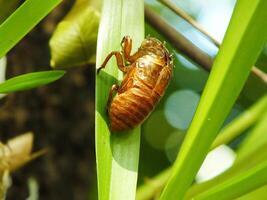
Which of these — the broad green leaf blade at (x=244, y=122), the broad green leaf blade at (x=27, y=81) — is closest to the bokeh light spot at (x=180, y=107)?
the broad green leaf blade at (x=244, y=122)

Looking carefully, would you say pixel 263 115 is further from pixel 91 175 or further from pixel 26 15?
pixel 91 175

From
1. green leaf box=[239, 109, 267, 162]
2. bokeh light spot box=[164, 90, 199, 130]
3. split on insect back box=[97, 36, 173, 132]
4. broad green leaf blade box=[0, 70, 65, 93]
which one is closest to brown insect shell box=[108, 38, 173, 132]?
split on insect back box=[97, 36, 173, 132]

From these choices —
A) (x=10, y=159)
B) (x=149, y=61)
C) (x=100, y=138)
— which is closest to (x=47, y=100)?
(x=10, y=159)

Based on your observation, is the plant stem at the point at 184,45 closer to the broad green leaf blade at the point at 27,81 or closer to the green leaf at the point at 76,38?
the green leaf at the point at 76,38

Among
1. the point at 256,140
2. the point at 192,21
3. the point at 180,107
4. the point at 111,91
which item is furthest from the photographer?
the point at 180,107

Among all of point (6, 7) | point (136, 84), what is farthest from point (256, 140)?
point (6, 7)

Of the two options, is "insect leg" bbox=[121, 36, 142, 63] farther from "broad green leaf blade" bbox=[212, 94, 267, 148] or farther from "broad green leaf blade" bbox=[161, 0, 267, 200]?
"broad green leaf blade" bbox=[212, 94, 267, 148]

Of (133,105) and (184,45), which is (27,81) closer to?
(133,105)
